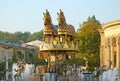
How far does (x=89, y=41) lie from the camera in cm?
6800

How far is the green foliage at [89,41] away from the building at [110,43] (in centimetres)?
169

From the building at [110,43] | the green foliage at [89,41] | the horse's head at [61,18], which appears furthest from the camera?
the green foliage at [89,41]

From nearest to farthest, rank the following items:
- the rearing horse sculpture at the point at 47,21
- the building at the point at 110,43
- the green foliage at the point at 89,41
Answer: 1. the rearing horse sculpture at the point at 47,21
2. the building at the point at 110,43
3. the green foliage at the point at 89,41

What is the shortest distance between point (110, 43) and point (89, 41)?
4502 millimetres

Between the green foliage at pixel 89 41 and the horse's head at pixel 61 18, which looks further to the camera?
the green foliage at pixel 89 41

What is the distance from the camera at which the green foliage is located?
66.0 m

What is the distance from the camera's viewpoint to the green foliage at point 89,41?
66.0 metres

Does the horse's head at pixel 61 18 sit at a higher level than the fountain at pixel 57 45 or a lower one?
higher

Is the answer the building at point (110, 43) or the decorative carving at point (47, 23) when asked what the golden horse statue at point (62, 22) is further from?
the building at point (110, 43)

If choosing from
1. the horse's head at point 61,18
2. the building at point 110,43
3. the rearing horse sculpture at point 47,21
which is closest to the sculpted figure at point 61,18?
the horse's head at point 61,18

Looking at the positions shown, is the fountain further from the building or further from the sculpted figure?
the building

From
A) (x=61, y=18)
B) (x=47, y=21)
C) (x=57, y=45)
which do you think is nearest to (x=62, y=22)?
(x=61, y=18)

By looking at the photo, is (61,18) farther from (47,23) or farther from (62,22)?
(47,23)

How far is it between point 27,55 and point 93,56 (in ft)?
61.9
